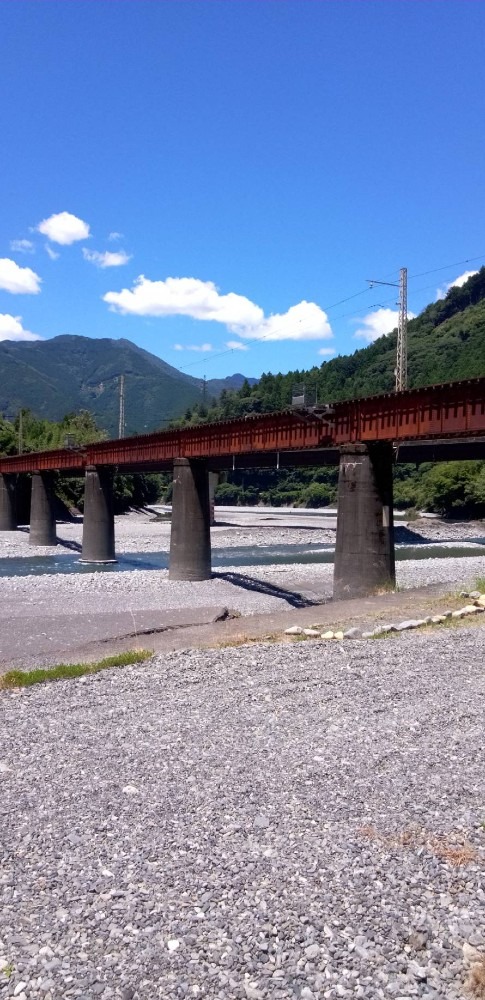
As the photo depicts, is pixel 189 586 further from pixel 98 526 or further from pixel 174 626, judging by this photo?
pixel 98 526

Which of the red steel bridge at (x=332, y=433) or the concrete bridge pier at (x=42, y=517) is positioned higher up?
the red steel bridge at (x=332, y=433)

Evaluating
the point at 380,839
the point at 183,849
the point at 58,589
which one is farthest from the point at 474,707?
the point at 58,589

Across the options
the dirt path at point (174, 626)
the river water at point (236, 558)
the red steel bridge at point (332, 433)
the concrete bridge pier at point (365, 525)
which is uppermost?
the red steel bridge at point (332, 433)

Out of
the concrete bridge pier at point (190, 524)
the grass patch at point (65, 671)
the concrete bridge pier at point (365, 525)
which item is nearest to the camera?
the grass patch at point (65, 671)

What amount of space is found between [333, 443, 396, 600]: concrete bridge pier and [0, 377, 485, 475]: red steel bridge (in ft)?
3.05

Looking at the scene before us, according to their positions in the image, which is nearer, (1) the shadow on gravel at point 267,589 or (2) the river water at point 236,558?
(1) the shadow on gravel at point 267,589

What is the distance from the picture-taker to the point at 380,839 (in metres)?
7.21

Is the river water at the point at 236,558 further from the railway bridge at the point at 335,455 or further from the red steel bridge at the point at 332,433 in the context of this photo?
the red steel bridge at the point at 332,433

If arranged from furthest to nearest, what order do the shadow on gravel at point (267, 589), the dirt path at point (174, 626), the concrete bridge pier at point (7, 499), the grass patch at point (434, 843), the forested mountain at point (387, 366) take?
the forested mountain at point (387, 366), the concrete bridge pier at point (7, 499), the shadow on gravel at point (267, 589), the dirt path at point (174, 626), the grass patch at point (434, 843)

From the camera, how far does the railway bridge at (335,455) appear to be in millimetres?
26370

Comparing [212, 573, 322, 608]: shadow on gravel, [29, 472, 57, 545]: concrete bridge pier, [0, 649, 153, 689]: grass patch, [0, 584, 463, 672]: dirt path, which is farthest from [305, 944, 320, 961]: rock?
[29, 472, 57, 545]: concrete bridge pier

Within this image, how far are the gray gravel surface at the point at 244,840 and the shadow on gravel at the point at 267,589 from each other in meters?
19.0

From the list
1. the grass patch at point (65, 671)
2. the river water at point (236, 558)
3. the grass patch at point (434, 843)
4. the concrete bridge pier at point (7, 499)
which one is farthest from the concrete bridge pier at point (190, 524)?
the concrete bridge pier at point (7, 499)

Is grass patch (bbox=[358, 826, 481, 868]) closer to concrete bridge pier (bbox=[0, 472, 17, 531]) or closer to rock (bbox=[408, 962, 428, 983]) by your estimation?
rock (bbox=[408, 962, 428, 983])
